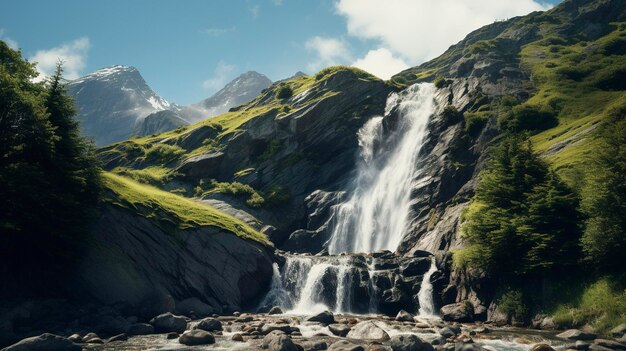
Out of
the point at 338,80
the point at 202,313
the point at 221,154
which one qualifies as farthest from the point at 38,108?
the point at 338,80

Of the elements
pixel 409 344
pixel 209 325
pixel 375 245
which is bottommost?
pixel 209 325

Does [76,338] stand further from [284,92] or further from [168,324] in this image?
[284,92]

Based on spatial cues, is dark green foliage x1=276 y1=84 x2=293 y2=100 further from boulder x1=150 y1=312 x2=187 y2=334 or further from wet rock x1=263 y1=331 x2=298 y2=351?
wet rock x1=263 y1=331 x2=298 y2=351

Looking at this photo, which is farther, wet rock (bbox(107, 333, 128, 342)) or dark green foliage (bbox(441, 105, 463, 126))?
dark green foliage (bbox(441, 105, 463, 126))

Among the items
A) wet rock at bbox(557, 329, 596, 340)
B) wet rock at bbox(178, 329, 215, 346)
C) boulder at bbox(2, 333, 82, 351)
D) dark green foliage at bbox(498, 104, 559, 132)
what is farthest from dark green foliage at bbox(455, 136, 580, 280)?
boulder at bbox(2, 333, 82, 351)

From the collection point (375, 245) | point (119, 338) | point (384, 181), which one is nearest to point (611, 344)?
point (119, 338)

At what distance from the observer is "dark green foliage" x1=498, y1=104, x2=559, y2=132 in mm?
83000

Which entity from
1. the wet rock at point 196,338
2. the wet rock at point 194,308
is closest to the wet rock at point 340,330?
the wet rock at point 196,338

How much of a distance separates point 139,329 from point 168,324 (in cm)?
242

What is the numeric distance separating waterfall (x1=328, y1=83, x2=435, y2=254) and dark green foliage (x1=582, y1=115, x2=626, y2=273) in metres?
37.2

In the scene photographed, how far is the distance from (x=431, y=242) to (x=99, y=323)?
4417 centimetres

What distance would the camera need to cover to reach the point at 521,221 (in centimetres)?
4556

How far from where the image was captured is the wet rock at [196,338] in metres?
35.2

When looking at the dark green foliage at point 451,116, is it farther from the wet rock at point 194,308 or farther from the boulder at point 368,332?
the boulder at point 368,332
